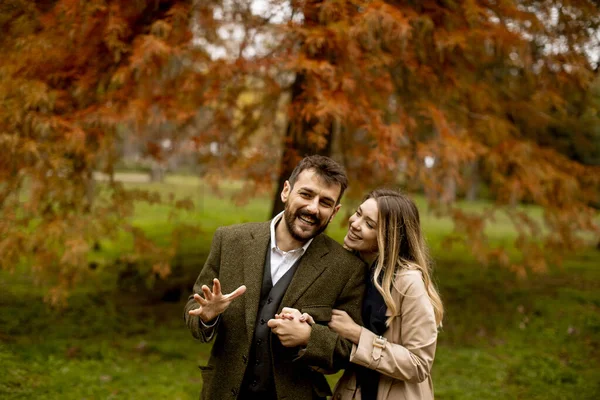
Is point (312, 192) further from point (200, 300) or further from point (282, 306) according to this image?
point (200, 300)

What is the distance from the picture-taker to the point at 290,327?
2.14m

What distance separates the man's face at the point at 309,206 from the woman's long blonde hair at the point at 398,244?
25 centimetres

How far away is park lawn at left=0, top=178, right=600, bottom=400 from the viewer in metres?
4.56

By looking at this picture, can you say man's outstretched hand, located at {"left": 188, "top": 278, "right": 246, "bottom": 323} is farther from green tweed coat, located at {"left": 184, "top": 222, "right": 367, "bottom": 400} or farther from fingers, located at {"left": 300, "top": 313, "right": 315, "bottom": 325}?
fingers, located at {"left": 300, "top": 313, "right": 315, "bottom": 325}

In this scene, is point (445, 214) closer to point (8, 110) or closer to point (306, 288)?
point (306, 288)

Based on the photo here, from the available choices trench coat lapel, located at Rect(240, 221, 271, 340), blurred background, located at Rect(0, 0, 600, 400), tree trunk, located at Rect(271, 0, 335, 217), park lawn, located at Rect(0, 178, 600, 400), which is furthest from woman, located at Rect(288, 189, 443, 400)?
park lawn, located at Rect(0, 178, 600, 400)

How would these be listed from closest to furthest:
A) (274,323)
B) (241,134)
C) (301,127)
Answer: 1. (274,323)
2. (301,127)
3. (241,134)

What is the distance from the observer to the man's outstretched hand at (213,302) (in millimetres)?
2133

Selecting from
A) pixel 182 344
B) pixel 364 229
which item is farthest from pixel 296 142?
pixel 364 229

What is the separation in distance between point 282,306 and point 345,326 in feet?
0.94

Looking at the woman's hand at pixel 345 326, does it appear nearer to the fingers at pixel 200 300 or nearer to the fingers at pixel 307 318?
the fingers at pixel 307 318

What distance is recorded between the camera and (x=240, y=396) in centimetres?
231

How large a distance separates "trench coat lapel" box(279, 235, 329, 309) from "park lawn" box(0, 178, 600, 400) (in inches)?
104

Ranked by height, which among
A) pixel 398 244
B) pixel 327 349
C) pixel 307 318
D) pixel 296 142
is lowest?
pixel 327 349
